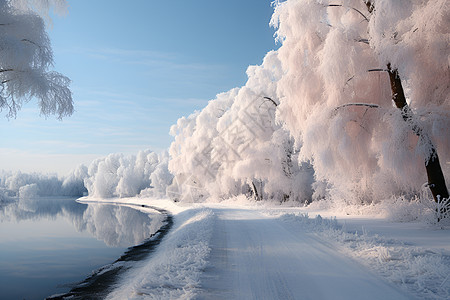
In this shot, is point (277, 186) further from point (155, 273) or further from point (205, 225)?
point (155, 273)

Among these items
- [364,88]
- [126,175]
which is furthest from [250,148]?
[126,175]

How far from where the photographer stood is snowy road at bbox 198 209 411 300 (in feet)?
15.4

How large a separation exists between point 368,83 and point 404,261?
8535 mm

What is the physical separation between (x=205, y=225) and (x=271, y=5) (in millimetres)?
10782

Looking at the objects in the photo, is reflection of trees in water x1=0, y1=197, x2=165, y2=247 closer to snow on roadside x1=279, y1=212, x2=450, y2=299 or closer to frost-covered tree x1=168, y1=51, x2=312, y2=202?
frost-covered tree x1=168, y1=51, x2=312, y2=202

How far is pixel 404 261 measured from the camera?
5.94 m

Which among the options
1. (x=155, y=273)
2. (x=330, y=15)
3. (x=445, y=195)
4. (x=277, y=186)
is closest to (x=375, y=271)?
(x=155, y=273)

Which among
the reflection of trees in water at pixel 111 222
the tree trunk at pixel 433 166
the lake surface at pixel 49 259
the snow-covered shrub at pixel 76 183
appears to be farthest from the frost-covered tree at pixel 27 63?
the snow-covered shrub at pixel 76 183

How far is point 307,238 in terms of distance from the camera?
29.7 ft

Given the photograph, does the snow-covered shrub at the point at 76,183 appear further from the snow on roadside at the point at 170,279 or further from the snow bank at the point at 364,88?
the snow on roadside at the point at 170,279

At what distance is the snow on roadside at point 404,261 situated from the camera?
4.73 meters

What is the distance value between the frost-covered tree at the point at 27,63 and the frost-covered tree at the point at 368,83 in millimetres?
9221

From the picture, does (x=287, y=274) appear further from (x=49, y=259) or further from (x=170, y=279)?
(x=49, y=259)

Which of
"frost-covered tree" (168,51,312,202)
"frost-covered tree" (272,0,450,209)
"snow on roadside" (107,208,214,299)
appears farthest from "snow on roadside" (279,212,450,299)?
"frost-covered tree" (168,51,312,202)
